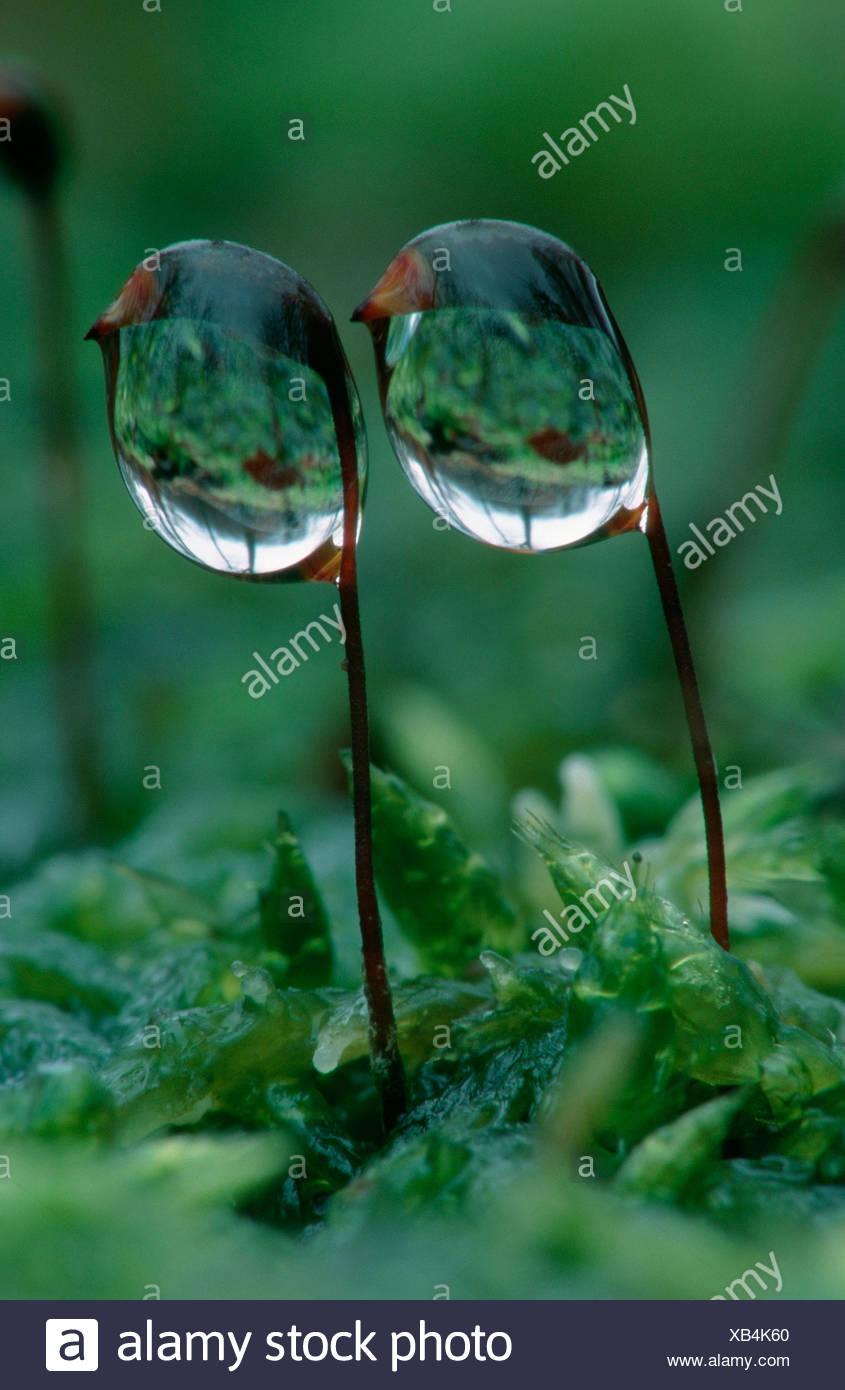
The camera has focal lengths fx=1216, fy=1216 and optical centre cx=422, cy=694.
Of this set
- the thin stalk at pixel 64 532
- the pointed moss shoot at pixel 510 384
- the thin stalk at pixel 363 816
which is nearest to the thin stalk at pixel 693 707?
the pointed moss shoot at pixel 510 384

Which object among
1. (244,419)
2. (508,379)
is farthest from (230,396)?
(508,379)

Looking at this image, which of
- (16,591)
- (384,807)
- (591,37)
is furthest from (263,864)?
(591,37)

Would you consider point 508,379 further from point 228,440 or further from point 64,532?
point 64,532

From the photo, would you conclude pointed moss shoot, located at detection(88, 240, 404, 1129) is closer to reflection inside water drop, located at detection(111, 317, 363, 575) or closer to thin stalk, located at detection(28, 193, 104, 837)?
reflection inside water drop, located at detection(111, 317, 363, 575)
